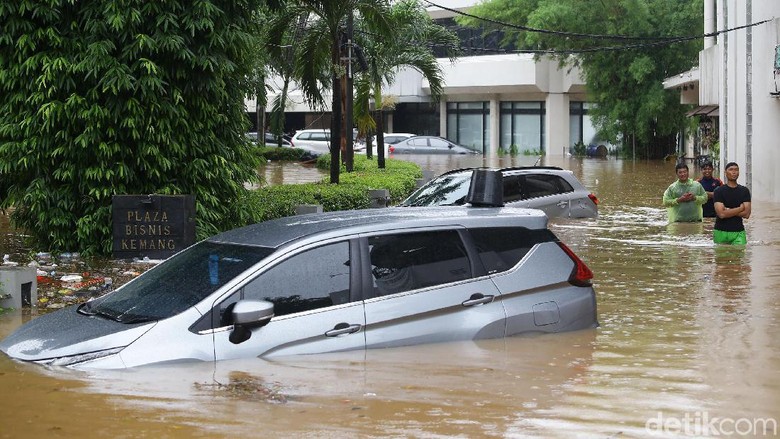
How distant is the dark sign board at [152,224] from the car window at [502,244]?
599 cm

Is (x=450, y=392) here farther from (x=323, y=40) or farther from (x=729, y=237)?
(x=323, y=40)

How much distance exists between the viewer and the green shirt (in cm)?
1753

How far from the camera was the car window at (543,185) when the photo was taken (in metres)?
18.3

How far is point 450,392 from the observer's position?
7.15 meters

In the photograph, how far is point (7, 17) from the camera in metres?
14.6

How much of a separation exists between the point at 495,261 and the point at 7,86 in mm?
9071

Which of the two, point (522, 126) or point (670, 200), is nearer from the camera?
point (670, 200)

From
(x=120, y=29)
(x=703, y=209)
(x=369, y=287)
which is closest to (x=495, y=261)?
(x=369, y=287)

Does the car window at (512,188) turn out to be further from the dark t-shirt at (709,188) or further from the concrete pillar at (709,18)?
the concrete pillar at (709,18)

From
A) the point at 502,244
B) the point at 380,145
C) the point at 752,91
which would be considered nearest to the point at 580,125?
the point at 380,145

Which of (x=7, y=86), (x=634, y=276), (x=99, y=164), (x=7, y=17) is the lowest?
(x=634, y=276)

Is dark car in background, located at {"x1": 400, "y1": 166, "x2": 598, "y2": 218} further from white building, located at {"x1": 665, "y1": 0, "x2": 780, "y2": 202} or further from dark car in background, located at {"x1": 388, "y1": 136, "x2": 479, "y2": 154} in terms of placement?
dark car in background, located at {"x1": 388, "y1": 136, "x2": 479, "y2": 154}

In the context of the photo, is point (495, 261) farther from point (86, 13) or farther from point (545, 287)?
point (86, 13)
